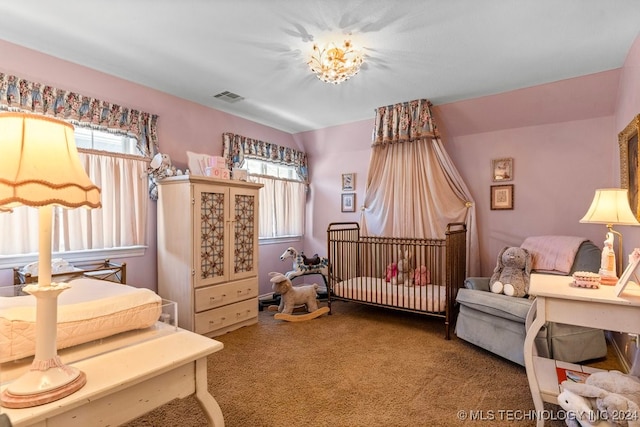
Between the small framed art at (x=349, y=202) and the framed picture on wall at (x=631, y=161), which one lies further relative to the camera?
the small framed art at (x=349, y=202)

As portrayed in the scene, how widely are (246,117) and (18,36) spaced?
7.05ft

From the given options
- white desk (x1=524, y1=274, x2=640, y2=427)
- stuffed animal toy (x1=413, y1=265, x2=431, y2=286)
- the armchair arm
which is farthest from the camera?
stuffed animal toy (x1=413, y1=265, x2=431, y2=286)

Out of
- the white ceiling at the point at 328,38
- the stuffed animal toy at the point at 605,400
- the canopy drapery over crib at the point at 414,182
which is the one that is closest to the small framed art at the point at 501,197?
the canopy drapery over crib at the point at 414,182

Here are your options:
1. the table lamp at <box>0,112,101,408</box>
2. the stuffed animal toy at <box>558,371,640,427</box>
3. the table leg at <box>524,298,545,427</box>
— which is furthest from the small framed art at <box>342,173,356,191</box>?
the table lamp at <box>0,112,101,408</box>

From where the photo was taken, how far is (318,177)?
15.9 feet

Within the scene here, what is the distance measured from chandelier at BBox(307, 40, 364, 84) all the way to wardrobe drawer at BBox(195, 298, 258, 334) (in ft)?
7.38

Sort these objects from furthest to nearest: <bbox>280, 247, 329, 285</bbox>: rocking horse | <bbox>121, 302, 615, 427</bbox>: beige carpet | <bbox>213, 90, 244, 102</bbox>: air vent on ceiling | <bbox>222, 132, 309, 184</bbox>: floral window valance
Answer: <bbox>280, 247, 329, 285</bbox>: rocking horse → <bbox>222, 132, 309, 184</bbox>: floral window valance → <bbox>213, 90, 244, 102</bbox>: air vent on ceiling → <bbox>121, 302, 615, 427</bbox>: beige carpet

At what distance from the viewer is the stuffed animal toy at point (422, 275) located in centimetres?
337

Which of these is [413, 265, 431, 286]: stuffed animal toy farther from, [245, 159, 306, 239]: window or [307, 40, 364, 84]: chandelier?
[307, 40, 364, 84]: chandelier

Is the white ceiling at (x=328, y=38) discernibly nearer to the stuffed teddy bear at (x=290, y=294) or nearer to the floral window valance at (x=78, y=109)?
the floral window valance at (x=78, y=109)

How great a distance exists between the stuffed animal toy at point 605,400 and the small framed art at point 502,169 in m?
2.32

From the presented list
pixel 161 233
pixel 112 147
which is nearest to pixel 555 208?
pixel 161 233

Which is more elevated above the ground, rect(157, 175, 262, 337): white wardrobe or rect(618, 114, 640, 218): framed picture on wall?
rect(618, 114, 640, 218): framed picture on wall

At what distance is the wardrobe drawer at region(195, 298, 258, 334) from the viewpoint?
2858 mm
